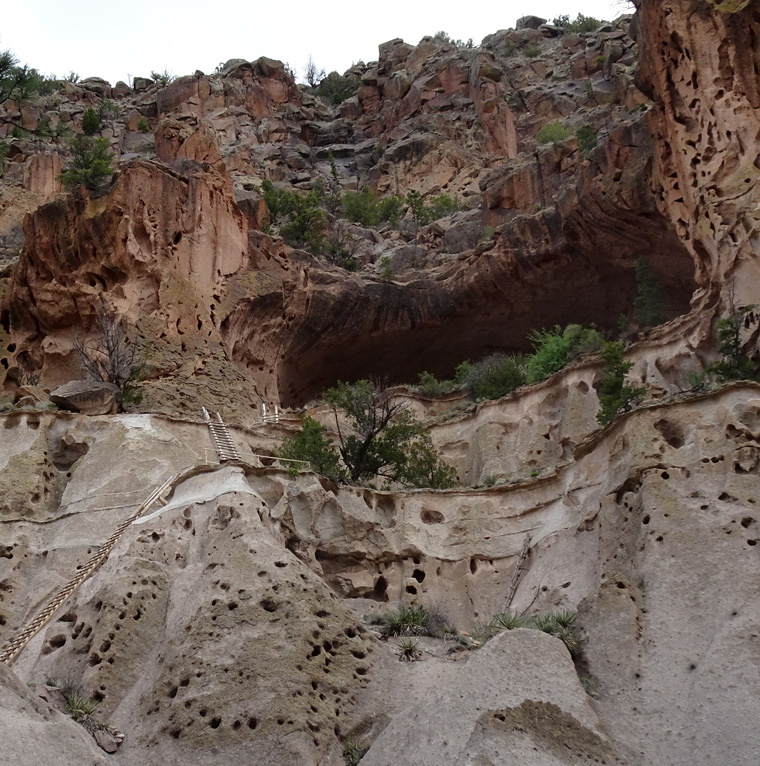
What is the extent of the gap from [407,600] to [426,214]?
30121 millimetres

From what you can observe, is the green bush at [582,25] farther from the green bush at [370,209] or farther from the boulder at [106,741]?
the boulder at [106,741]

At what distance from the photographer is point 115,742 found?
1212cm

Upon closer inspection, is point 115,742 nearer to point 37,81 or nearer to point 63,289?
point 37,81

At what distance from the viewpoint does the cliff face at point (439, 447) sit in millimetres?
12344

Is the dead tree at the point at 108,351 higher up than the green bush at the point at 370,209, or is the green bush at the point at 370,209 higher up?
the green bush at the point at 370,209

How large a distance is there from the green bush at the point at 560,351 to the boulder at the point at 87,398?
1205 centimetres

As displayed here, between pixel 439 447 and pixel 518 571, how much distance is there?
29.0 ft

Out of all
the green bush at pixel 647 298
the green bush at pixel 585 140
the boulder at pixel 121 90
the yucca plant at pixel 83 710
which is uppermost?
the boulder at pixel 121 90

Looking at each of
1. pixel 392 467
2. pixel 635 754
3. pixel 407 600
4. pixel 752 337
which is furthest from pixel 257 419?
pixel 635 754

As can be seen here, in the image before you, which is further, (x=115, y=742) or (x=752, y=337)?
(x=752, y=337)

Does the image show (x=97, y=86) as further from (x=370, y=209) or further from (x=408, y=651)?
(x=408, y=651)

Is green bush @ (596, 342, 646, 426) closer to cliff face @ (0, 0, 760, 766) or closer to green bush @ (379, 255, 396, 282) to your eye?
cliff face @ (0, 0, 760, 766)

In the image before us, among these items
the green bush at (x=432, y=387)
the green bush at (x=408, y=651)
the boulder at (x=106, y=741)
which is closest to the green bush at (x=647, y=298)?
the green bush at (x=432, y=387)

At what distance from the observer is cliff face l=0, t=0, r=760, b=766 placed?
1234 cm
